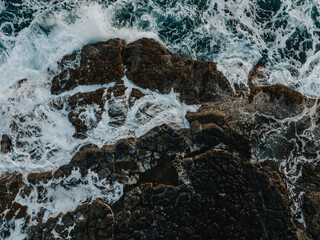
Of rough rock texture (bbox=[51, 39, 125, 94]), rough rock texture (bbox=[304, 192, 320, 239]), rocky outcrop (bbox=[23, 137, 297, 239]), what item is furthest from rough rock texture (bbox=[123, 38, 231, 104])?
rough rock texture (bbox=[304, 192, 320, 239])

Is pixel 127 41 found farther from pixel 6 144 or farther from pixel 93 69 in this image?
pixel 6 144

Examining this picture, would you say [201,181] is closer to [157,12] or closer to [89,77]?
[89,77]

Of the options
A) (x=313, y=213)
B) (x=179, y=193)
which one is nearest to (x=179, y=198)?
(x=179, y=193)

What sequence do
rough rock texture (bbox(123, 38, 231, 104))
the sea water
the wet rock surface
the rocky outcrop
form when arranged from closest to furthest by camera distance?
the rocky outcrop, the wet rock surface, the sea water, rough rock texture (bbox(123, 38, 231, 104))

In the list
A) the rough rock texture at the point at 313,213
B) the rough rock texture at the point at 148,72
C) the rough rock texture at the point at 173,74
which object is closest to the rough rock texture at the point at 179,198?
the rough rock texture at the point at 313,213

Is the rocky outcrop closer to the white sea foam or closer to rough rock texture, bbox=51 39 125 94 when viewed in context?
the white sea foam

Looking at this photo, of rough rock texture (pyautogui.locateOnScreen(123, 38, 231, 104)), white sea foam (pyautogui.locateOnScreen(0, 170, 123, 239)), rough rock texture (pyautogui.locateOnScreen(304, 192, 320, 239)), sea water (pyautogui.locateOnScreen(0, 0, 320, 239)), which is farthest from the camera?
rough rock texture (pyautogui.locateOnScreen(123, 38, 231, 104))

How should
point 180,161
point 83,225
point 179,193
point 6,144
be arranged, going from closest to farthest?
1. point 83,225
2. point 179,193
3. point 180,161
4. point 6,144

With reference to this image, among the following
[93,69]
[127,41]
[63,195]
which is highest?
[127,41]

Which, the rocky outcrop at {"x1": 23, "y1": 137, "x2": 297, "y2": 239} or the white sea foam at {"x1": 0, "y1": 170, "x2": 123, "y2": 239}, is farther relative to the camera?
the white sea foam at {"x1": 0, "y1": 170, "x2": 123, "y2": 239}
